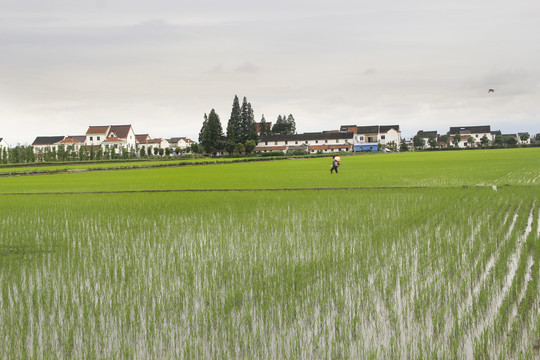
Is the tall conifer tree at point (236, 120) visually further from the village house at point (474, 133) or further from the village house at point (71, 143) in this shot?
the village house at point (474, 133)

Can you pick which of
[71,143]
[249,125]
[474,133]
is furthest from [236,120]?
[474,133]

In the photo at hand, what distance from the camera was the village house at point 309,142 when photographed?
11662cm

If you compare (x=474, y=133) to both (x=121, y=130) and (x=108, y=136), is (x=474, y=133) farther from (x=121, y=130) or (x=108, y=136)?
(x=108, y=136)

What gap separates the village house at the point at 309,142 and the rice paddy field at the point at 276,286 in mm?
104340

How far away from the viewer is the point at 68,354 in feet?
14.7

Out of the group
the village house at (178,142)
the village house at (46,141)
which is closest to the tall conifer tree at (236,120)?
the village house at (178,142)

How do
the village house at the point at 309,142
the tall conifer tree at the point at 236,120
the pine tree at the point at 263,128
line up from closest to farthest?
the tall conifer tree at the point at 236,120 → the village house at the point at 309,142 → the pine tree at the point at 263,128

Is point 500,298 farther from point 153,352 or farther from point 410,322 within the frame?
point 153,352

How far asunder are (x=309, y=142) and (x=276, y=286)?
371ft

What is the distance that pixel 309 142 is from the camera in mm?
118438

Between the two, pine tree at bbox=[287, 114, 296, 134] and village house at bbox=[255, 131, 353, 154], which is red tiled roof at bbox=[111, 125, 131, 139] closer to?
village house at bbox=[255, 131, 353, 154]

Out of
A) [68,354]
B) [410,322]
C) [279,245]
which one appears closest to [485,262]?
[410,322]

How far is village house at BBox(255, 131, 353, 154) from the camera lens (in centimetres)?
11662

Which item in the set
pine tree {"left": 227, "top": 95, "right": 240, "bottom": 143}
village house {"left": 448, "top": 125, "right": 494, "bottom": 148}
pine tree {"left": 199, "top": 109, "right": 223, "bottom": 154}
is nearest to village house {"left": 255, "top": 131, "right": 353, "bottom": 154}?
pine tree {"left": 227, "top": 95, "right": 240, "bottom": 143}
